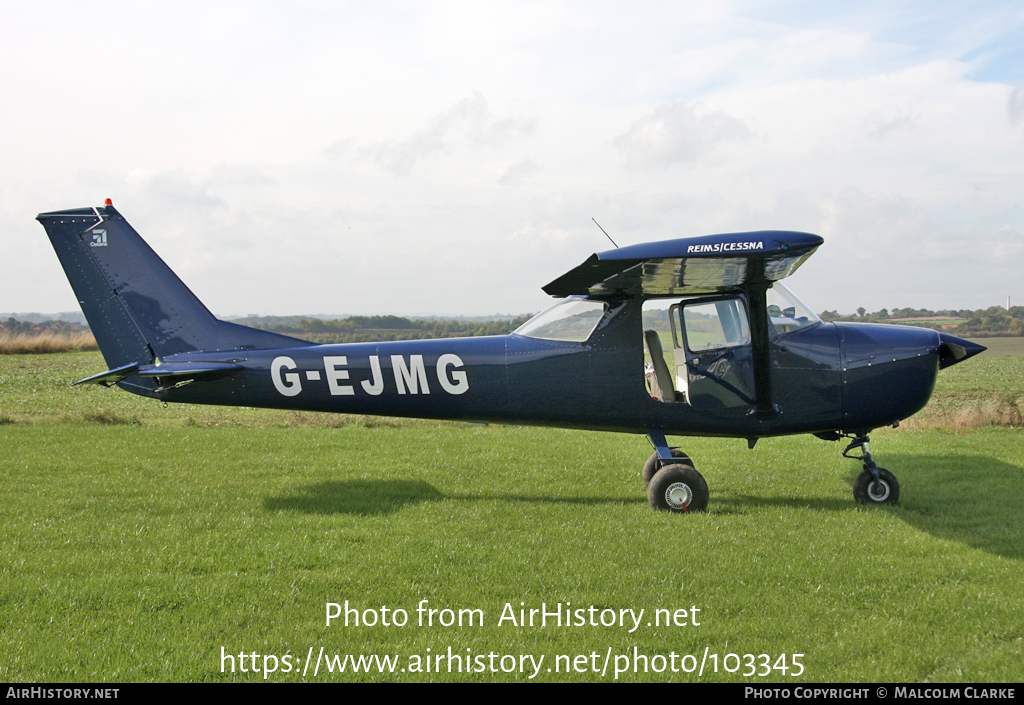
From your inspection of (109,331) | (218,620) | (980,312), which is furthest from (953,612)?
(980,312)

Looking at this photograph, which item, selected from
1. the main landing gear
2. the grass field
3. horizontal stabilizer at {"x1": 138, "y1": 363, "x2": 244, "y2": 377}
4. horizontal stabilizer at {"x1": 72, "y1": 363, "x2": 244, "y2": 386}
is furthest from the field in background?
the main landing gear

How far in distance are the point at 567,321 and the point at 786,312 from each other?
96.8 inches

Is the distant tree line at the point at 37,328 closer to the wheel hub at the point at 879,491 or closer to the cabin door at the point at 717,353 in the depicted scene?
the cabin door at the point at 717,353

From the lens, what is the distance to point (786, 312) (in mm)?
7773

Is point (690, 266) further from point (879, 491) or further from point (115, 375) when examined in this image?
point (115, 375)

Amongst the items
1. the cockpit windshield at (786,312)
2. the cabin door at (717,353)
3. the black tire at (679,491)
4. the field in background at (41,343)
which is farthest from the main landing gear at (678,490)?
the field in background at (41,343)

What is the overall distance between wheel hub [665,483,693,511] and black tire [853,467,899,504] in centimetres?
203

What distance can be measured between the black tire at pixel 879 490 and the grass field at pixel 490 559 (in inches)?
9.5

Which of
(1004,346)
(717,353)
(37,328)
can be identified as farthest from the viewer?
(1004,346)

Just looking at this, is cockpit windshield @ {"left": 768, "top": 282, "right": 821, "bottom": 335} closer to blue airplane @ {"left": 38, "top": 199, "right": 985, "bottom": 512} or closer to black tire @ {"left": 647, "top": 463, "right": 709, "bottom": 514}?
blue airplane @ {"left": 38, "top": 199, "right": 985, "bottom": 512}

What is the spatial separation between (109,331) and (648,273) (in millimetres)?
6211

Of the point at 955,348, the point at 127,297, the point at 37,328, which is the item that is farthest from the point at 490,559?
the point at 37,328

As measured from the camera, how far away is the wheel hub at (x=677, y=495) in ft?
23.9

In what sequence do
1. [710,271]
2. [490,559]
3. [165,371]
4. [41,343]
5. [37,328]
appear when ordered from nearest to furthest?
[490,559], [710,271], [165,371], [41,343], [37,328]
